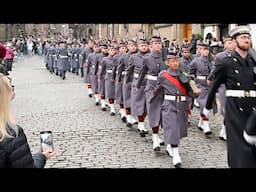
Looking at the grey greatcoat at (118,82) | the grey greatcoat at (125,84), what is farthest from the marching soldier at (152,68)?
the grey greatcoat at (118,82)

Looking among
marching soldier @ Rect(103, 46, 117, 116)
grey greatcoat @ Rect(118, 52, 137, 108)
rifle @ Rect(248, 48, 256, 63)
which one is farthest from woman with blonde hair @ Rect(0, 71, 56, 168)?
marching soldier @ Rect(103, 46, 117, 116)

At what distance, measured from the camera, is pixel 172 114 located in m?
6.48

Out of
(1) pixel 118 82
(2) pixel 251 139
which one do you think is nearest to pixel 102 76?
(1) pixel 118 82

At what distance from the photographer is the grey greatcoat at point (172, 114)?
6426 millimetres

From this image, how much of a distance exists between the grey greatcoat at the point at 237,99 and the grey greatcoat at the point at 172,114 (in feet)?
5.42

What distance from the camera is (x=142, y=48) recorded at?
8.55 m

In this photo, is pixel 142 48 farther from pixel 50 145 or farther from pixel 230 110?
pixel 50 145

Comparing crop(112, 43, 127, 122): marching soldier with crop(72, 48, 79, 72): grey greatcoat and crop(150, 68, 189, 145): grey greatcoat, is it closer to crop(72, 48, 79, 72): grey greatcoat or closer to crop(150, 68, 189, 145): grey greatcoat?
crop(150, 68, 189, 145): grey greatcoat

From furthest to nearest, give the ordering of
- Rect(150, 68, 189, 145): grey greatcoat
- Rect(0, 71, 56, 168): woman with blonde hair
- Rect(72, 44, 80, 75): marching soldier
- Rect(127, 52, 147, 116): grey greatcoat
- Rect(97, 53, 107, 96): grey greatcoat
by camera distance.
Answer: Rect(72, 44, 80, 75): marching soldier, Rect(97, 53, 107, 96): grey greatcoat, Rect(127, 52, 147, 116): grey greatcoat, Rect(150, 68, 189, 145): grey greatcoat, Rect(0, 71, 56, 168): woman with blonde hair

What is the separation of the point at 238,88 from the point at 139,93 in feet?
12.2

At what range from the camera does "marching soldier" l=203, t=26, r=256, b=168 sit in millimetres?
4578

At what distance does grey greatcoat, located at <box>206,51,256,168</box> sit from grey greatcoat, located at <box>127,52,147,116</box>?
3.32m
